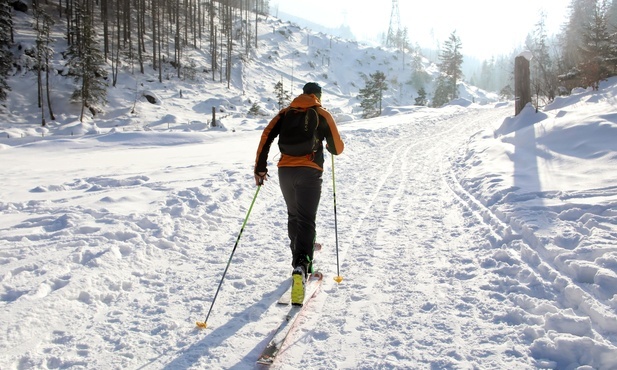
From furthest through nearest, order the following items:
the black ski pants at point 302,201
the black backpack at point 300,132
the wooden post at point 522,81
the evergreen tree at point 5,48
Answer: the evergreen tree at point 5,48 < the wooden post at point 522,81 < the black ski pants at point 302,201 < the black backpack at point 300,132

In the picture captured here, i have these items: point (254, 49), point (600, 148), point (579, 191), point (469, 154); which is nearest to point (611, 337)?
point (579, 191)

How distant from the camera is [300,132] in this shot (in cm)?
392

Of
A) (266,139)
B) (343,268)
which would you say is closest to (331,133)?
(266,139)

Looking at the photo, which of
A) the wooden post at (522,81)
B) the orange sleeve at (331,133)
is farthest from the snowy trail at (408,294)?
the wooden post at (522,81)

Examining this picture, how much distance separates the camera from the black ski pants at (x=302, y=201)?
13.3 feet

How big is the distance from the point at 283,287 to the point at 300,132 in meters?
1.79

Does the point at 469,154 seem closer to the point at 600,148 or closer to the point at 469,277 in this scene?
A: the point at 600,148

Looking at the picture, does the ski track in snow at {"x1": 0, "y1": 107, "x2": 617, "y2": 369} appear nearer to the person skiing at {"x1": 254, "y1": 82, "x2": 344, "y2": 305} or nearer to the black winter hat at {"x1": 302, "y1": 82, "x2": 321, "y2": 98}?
the person skiing at {"x1": 254, "y1": 82, "x2": 344, "y2": 305}

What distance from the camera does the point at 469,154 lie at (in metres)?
11.8

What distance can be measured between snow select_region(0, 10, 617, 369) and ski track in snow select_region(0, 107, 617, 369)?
0.07 feet

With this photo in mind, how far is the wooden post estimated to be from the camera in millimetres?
13180

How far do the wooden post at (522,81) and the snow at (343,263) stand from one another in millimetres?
2893

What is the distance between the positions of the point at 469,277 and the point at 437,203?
3388mm

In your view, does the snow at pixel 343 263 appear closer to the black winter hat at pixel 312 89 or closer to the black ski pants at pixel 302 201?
the black ski pants at pixel 302 201
